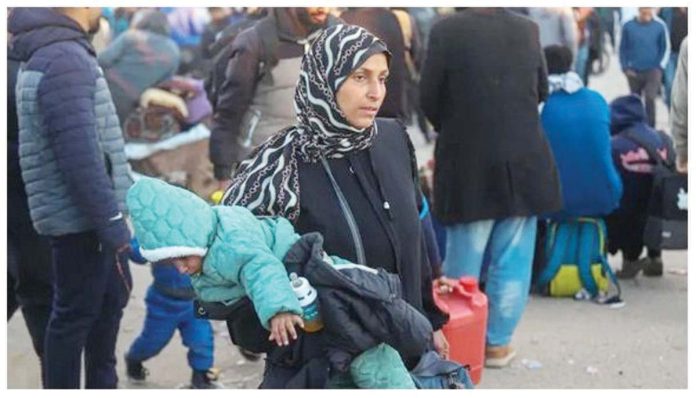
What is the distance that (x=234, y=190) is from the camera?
3.16 metres

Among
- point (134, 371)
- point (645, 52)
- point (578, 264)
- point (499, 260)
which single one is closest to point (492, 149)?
point (499, 260)

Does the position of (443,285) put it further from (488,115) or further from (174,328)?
(174,328)

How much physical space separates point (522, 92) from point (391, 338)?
252cm

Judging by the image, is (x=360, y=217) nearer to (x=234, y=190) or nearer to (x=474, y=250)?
(x=234, y=190)

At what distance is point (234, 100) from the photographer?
5395mm

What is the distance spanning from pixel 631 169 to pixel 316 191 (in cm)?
409

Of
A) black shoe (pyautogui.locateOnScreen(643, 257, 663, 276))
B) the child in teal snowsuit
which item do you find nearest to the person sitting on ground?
black shoe (pyautogui.locateOnScreen(643, 257, 663, 276))

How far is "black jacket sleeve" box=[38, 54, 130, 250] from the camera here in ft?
13.8

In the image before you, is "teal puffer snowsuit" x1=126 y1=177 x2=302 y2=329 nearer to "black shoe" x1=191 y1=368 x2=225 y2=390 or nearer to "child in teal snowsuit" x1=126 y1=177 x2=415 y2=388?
"child in teal snowsuit" x1=126 y1=177 x2=415 y2=388

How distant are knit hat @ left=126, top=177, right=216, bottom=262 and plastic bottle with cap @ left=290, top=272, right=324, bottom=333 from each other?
213 mm

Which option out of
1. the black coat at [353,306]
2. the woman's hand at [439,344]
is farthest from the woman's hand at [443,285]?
the black coat at [353,306]

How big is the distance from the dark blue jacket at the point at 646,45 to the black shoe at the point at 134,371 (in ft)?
26.8

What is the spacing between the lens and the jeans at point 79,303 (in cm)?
446

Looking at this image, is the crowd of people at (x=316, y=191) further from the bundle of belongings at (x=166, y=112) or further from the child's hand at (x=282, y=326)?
the bundle of belongings at (x=166, y=112)
